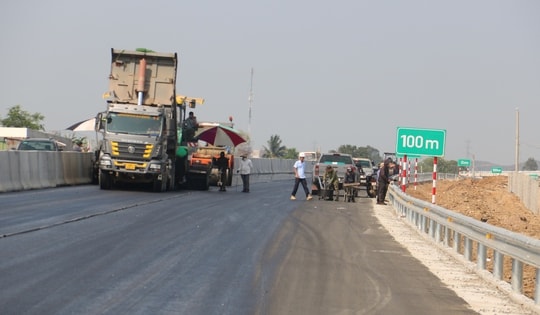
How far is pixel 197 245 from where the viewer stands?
14414 millimetres

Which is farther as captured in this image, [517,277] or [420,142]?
[420,142]

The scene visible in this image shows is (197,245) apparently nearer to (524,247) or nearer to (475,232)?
(475,232)

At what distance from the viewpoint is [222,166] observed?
123 ft

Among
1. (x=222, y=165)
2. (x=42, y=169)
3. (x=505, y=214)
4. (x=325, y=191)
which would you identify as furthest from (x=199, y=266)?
(x=505, y=214)

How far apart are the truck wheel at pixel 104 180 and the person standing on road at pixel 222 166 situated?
6931 millimetres

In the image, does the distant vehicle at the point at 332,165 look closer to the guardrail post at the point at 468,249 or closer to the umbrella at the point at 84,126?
the umbrella at the point at 84,126

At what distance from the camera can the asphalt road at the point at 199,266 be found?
8.85 metres

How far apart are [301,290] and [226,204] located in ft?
54.4

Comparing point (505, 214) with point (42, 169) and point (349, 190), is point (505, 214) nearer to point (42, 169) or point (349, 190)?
point (349, 190)

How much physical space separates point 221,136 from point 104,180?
1049cm

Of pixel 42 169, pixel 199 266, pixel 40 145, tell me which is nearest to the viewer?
pixel 199 266

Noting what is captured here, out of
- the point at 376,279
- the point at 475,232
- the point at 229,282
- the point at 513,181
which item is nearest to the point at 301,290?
the point at 229,282

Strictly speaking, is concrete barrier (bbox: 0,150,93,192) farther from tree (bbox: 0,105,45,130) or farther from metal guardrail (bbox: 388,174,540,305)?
tree (bbox: 0,105,45,130)

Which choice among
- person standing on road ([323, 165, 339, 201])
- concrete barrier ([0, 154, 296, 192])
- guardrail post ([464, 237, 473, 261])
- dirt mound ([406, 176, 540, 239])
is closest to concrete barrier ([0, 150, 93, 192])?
concrete barrier ([0, 154, 296, 192])
